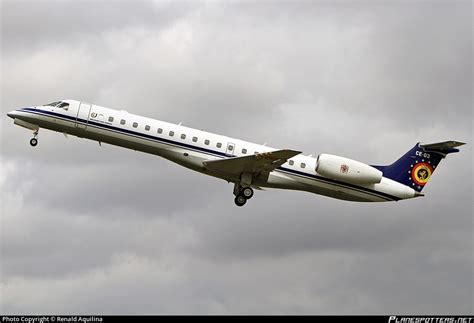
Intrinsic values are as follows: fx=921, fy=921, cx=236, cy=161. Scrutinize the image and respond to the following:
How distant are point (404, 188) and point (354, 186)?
2.80 metres

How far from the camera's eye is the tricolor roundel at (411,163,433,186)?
151 feet

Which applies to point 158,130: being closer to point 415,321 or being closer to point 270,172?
point 270,172

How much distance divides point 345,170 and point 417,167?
15.1 feet

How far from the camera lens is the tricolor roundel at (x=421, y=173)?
45.9 meters

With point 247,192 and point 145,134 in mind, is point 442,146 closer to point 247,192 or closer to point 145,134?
point 247,192

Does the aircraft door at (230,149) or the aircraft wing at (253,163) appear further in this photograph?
the aircraft door at (230,149)

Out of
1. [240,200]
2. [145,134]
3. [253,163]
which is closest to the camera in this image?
[253,163]

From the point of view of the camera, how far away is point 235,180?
145ft

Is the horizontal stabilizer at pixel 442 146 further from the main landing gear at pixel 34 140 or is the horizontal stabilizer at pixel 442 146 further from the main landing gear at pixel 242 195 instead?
the main landing gear at pixel 34 140

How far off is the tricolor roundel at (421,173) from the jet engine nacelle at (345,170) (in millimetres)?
2768

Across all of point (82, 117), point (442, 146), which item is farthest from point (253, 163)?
point (442, 146)

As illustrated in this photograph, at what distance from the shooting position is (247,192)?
43969 mm

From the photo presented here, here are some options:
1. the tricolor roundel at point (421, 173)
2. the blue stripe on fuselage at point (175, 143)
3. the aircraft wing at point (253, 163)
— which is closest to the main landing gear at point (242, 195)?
the aircraft wing at point (253, 163)

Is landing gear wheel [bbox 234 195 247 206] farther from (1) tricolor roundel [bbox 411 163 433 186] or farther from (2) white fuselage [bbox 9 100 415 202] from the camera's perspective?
(1) tricolor roundel [bbox 411 163 433 186]
